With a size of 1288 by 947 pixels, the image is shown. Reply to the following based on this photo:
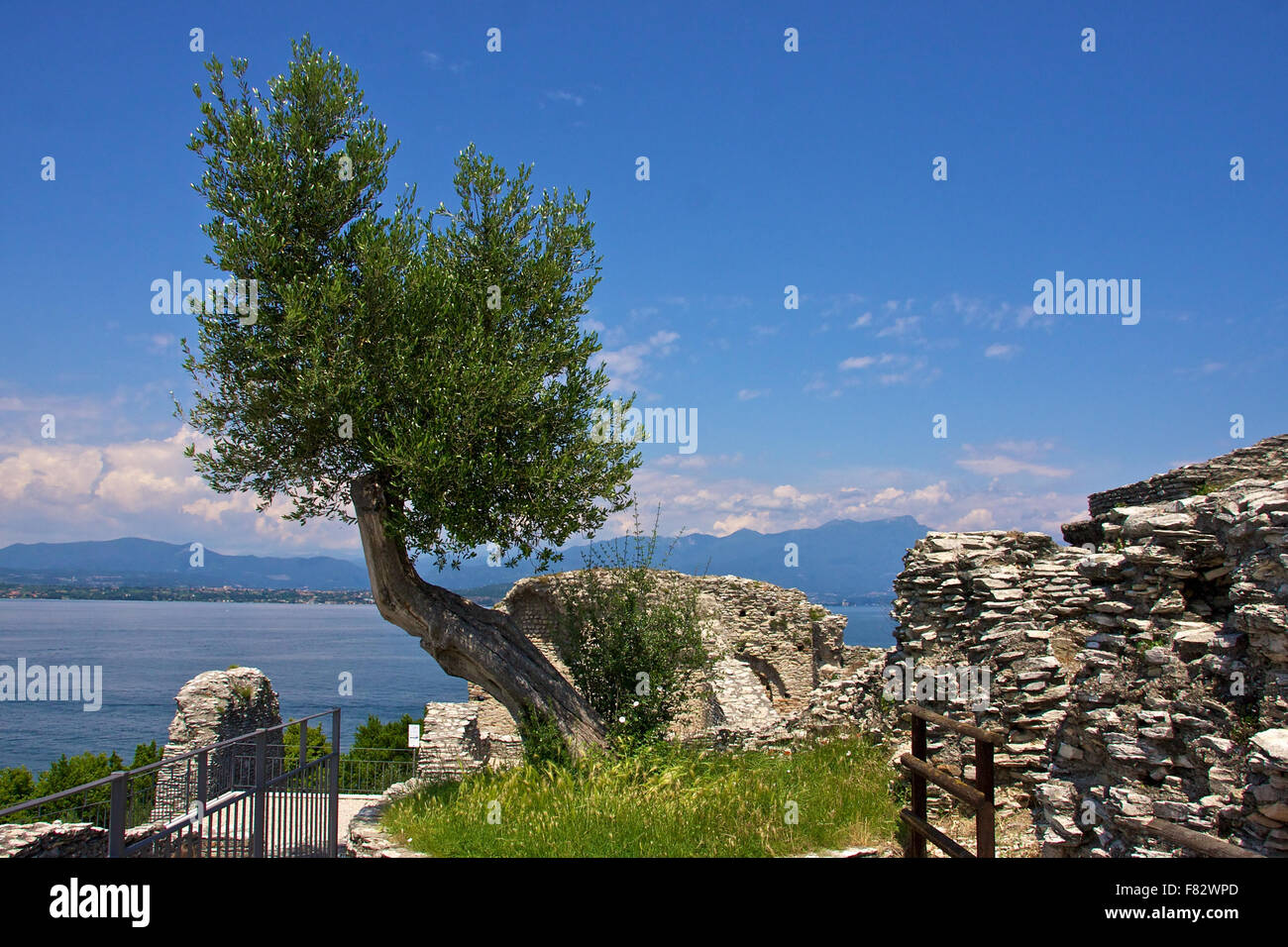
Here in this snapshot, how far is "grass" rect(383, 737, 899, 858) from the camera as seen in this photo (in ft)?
29.6

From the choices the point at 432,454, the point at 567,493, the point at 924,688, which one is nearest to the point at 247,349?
the point at 432,454

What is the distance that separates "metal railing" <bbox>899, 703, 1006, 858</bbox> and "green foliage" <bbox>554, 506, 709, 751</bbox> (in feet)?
20.0

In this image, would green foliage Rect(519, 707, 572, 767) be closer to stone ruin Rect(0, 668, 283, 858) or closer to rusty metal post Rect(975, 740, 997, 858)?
stone ruin Rect(0, 668, 283, 858)

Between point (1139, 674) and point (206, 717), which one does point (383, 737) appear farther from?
point (1139, 674)

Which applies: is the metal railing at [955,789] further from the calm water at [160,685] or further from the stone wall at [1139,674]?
the calm water at [160,685]

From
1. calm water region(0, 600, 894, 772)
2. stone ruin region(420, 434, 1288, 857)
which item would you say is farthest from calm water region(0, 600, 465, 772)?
stone ruin region(420, 434, 1288, 857)

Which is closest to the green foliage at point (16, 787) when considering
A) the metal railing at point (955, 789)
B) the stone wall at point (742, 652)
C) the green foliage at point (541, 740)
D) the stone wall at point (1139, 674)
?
the stone wall at point (742, 652)

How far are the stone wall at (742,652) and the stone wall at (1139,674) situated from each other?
9.18 m

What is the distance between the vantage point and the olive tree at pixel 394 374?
11.9 meters

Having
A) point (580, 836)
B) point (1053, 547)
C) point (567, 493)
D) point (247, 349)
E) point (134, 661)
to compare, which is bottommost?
point (134, 661)

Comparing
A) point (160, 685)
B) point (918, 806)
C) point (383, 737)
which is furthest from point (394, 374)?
point (160, 685)
